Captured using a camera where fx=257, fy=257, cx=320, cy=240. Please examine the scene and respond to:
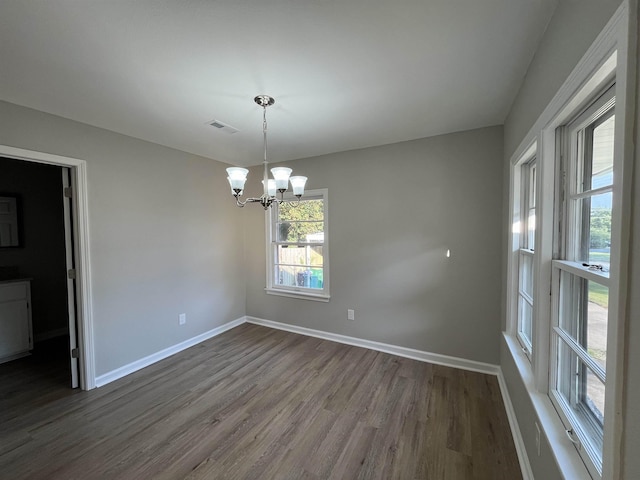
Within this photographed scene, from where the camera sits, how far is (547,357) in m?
1.43

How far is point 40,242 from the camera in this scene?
371 cm

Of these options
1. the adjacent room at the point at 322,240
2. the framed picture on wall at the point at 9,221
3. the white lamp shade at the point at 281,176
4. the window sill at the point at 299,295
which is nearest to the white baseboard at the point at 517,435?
the adjacent room at the point at 322,240

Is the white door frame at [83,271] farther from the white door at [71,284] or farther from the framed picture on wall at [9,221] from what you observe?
the framed picture on wall at [9,221]

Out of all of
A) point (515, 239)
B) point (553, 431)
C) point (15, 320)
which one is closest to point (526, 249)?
point (515, 239)

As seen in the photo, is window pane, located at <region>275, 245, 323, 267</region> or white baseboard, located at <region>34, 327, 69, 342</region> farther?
window pane, located at <region>275, 245, 323, 267</region>

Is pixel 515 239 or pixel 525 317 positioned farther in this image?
pixel 515 239

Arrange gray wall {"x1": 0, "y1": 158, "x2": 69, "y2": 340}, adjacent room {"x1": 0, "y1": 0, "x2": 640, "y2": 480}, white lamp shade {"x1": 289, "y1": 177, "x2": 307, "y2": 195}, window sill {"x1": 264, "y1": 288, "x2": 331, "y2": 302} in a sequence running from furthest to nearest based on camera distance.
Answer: window sill {"x1": 264, "y1": 288, "x2": 331, "y2": 302} < gray wall {"x1": 0, "y1": 158, "x2": 69, "y2": 340} < white lamp shade {"x1": 289, "y1": 177, "x2": 307, "y2": 195} < adjacent room {"x1": 0, "y1": 0, "x2": 640, "y2": 480}

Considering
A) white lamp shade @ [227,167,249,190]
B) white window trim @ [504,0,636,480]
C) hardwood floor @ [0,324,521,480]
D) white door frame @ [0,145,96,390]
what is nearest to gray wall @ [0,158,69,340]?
hardwood floor @ [0,324,521,480]

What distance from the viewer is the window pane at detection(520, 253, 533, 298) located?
1.94 meters

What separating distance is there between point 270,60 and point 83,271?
2.58 metres

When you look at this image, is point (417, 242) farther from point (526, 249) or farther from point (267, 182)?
point (267, 182)

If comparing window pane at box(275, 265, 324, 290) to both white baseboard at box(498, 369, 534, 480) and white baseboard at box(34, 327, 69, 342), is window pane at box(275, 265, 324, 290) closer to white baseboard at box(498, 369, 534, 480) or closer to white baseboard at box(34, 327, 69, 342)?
white baseboard at box(498, 369, 534, 480)

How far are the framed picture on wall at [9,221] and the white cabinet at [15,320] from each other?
68 cm

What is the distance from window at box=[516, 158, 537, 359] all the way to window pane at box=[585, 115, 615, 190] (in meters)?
0.90
